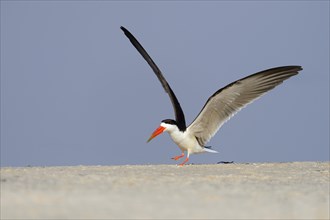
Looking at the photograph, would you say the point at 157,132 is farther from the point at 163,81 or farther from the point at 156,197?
the point at 156,197

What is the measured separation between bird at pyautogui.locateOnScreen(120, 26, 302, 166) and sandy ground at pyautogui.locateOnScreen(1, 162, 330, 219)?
186cm

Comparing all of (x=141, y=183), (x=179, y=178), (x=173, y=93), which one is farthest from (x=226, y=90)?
(x=141, y=183)

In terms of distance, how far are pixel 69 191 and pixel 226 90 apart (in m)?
3.48

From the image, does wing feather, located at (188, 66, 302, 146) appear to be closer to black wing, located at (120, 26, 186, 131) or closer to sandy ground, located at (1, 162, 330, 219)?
black wing, located at (120, 26, 186, 131)

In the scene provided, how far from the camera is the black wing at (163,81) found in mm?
8836

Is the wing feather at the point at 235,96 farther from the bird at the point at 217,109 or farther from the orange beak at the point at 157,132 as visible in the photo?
the orange beak at the point at 157,132

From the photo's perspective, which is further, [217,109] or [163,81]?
[163,81]

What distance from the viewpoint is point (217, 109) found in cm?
859

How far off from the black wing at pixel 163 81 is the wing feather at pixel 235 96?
0.17m

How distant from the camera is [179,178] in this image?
21.1 ft

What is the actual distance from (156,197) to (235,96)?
3.64 meters

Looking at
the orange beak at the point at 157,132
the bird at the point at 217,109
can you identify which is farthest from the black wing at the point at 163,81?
the orange beak at the point at 157,132

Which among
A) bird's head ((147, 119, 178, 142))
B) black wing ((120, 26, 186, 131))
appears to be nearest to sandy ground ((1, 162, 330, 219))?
bird's head ((147, 119, 178, 142))

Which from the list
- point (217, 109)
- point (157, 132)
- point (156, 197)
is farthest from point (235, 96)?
point (156, 197)
